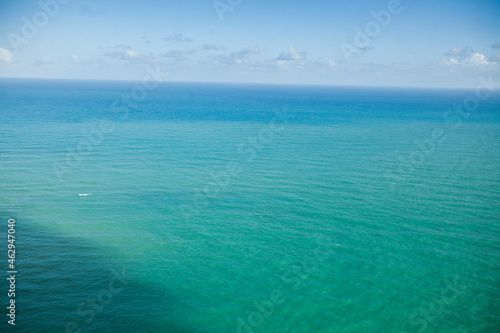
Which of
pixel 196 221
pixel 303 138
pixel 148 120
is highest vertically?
pixel 148 120

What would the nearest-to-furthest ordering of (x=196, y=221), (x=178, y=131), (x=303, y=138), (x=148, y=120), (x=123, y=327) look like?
1. (x=123, y=327)
2. (x=196, y=221)
3. (x=303, y=138)
4. (x=178, y=131)
5. (x=148, y=120)

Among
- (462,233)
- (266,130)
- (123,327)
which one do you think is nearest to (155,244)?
(123,327)

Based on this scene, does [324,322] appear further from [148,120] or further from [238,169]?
[148,120]

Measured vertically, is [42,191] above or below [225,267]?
above

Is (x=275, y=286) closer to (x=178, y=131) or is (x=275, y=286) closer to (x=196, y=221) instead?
(x=196, y=221)

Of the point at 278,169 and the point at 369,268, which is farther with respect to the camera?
the point at 278,169

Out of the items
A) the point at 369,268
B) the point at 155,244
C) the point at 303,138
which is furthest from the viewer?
the point at 303,138
